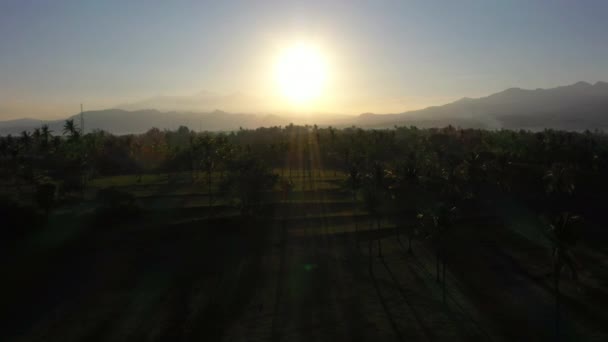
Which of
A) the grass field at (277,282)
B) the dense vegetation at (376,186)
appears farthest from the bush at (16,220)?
the grass field at (277,282)

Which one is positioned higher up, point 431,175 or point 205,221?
point 431,175

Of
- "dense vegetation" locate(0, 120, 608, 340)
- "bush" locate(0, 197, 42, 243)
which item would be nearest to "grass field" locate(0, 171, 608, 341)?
"bush" locate(0, 197, 42, 243)

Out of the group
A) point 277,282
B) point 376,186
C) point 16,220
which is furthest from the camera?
point 376,186

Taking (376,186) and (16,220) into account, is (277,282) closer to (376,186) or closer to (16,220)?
(376,186)

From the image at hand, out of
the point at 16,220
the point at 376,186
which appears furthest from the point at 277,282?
the point at 16,220

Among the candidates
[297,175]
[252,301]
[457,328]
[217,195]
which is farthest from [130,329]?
[297,175]

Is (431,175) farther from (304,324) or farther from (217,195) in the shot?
(304,324)
